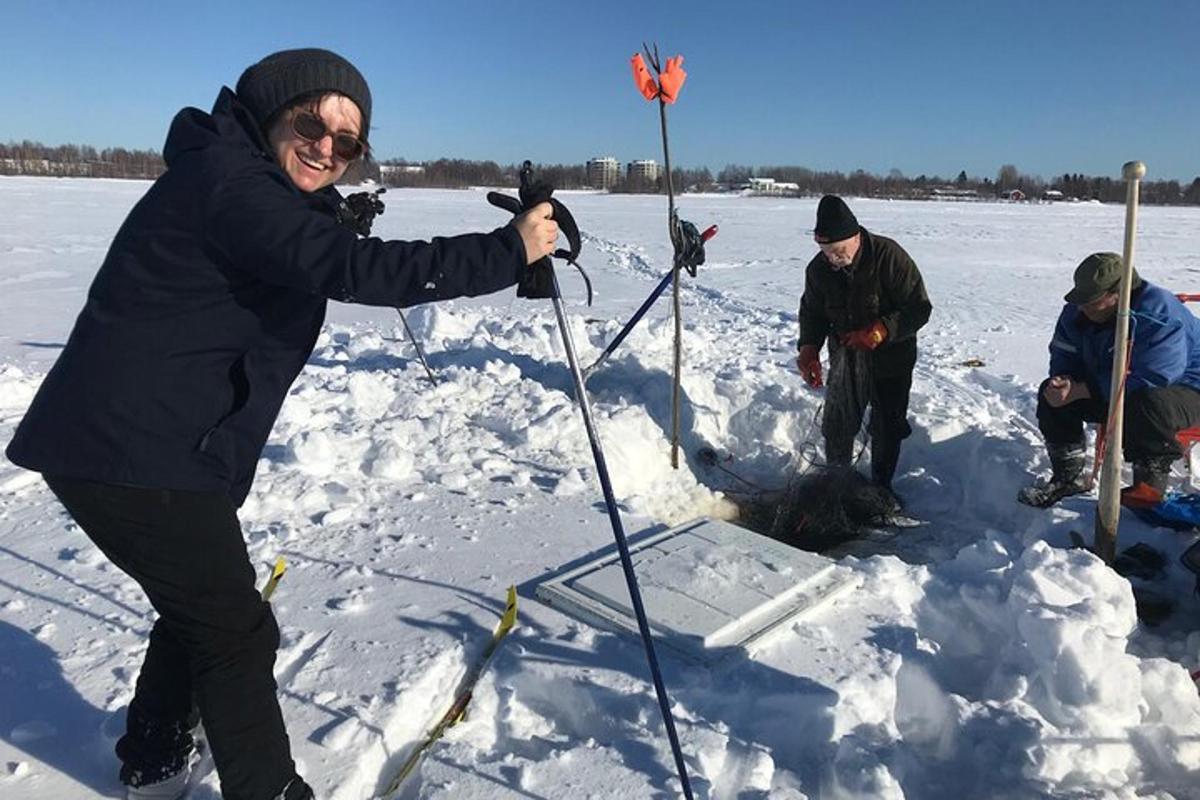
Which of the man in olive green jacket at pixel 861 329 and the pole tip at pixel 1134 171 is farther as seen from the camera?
the man in olive green jacket at pixel 861 329

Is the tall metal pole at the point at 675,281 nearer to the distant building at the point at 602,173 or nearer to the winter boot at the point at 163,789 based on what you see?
the winter boot at the point at 163,789

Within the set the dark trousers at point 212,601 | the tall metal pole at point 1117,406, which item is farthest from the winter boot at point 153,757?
the tall metal pole at point 1117,406

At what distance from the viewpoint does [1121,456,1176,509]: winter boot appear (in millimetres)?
3879

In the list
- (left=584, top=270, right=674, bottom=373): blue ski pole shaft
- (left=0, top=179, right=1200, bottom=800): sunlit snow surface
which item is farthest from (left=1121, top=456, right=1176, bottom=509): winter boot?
(left=584, top=270, right=674, bottom=373): blue ski pole shaft

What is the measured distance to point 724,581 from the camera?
10.4ft

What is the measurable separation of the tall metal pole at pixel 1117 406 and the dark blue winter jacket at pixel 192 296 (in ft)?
8.76

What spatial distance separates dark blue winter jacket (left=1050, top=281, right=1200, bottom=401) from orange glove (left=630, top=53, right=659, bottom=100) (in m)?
2.42

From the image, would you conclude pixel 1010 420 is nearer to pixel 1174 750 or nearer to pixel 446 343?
pixel 1174 750

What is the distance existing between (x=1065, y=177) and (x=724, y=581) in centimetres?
8620

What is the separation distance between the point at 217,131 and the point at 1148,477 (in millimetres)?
4118

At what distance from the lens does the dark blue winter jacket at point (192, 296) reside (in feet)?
5.68

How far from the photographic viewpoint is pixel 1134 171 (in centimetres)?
322

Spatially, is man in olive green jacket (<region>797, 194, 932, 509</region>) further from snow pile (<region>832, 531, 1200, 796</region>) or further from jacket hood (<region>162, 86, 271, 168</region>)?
jacket hood (<region>162, 86, 271, 168</region>)

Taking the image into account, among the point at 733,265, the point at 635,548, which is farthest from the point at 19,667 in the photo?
the point at 733,265
